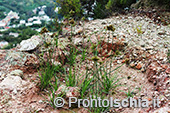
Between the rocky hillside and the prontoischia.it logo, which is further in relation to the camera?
the rocky hillside

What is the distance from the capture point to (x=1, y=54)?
2.95 meters

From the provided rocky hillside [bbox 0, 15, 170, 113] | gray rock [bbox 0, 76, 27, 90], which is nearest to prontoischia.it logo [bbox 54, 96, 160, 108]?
rocky hillside [bbox 0, 15, 170, 113]

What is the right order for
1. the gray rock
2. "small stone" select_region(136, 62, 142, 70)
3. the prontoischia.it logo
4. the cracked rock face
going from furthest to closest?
the cracked rock face, "small stone" select_region(136, 62, 142, 70), the gray rock, the prontoischia.it logo

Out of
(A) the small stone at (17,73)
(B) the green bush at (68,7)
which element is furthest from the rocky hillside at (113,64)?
(B) the green bush at (68,7)

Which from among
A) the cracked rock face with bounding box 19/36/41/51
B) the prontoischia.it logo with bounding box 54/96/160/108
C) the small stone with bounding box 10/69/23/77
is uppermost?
the cracked rock face with bounding box 19/36/41/51

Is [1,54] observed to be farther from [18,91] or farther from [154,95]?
[154,95]

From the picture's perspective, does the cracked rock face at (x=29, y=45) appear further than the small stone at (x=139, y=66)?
Yes

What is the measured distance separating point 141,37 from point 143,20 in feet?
3.52

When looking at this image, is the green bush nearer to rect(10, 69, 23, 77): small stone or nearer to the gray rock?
rect(10, 69, 23, 77): small stone

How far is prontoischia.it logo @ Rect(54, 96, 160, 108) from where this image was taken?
1.92 m

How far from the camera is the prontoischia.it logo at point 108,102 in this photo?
192 centimetres

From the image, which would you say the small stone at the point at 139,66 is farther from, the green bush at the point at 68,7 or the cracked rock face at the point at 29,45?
the green bush at the point at 68,7

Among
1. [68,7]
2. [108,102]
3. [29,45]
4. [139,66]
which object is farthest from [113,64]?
[68,7]

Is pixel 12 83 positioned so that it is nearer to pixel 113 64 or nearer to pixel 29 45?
pixel 29 45
